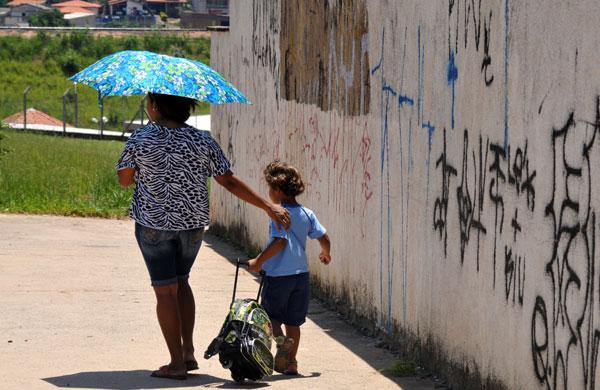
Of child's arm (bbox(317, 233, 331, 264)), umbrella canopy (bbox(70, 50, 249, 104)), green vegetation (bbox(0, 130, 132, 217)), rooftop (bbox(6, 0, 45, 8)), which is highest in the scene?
rooftop (bbox(6, 0, 45, 8))

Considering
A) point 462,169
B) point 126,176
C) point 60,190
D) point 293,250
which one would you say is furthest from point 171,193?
point 60,190

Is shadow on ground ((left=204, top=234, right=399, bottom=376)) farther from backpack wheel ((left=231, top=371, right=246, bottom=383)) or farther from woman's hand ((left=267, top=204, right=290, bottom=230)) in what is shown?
woman's hand ((left=267, top=204, right=290, bottom=230))

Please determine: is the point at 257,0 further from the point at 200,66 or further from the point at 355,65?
the point at 200,66

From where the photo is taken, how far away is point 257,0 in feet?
41.7

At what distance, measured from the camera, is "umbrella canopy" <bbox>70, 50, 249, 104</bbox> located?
7.07 meters

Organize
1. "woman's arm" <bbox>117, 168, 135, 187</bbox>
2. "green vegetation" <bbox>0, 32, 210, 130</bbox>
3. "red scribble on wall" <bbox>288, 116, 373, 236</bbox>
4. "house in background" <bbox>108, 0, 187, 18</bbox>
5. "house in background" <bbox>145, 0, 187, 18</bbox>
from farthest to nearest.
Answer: "house in background" <bbox>145, 0, 187, 18</bbox>, "house in background" <bbox>108, 0, 187, 18</bbox>, "green vegetation" <bbox>0, 32, 210, 130</bbox>, "red scribble on wall" <bbox>288, 116, 373, 236</bbox>, "woman's arm" <bbox>117, 168, 135, 187</bbox>

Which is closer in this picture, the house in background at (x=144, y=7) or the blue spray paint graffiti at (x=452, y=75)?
the blue spray paint graffiti at (x=452, y=75)

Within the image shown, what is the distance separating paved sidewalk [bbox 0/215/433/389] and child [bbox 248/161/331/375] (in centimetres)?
23

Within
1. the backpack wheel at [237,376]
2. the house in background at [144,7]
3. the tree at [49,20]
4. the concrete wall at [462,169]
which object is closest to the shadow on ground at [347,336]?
the concrete wall at [462,169]

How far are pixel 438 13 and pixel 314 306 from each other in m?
3.29

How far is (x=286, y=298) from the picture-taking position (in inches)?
289

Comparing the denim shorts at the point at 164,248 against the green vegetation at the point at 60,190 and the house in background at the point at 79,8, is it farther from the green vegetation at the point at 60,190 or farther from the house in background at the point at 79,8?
the house in background at the point at 79,8

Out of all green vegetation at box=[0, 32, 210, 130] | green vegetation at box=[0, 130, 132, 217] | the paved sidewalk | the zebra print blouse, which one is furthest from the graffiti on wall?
green vegetation at box=[0, 32, 210, 130]

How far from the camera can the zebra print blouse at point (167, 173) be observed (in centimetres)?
707
